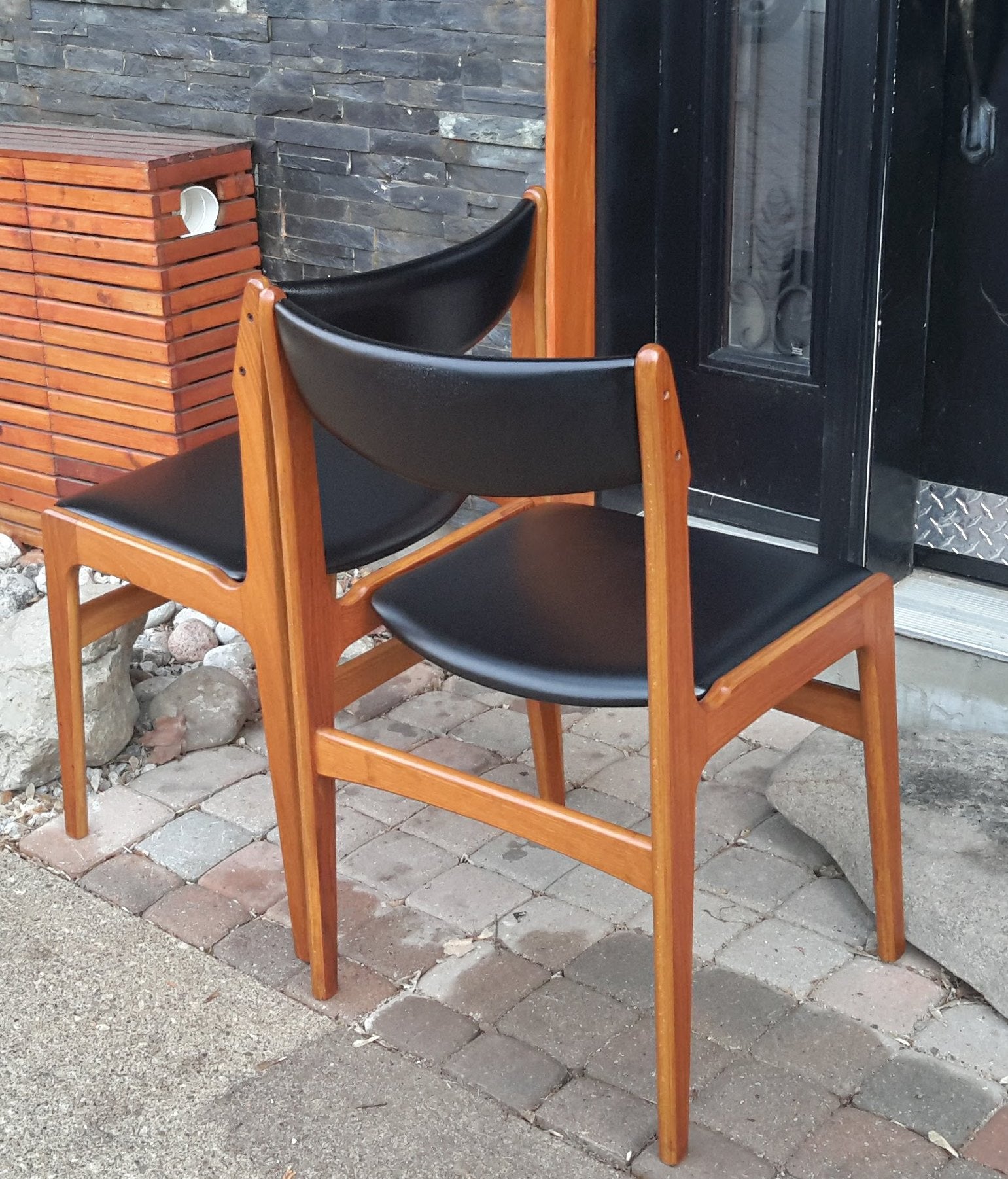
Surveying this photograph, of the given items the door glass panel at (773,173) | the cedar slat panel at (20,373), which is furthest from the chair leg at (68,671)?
the door glass panel at (773,173)

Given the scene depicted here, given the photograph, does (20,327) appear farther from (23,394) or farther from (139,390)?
(139,390)

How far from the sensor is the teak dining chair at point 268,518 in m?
2.01

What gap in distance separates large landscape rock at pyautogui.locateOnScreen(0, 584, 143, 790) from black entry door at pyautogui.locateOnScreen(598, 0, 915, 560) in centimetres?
124

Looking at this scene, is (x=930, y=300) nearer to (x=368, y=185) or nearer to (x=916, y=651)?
→ (x=916, y=651)

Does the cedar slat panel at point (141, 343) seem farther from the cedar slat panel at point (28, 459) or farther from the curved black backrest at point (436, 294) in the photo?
the curved black backrest at point (436, 294)

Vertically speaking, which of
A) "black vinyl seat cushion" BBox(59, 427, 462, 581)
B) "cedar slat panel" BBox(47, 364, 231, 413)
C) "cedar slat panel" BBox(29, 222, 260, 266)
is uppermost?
"cedar slat panel" BBox(29, 222, 260, 266)

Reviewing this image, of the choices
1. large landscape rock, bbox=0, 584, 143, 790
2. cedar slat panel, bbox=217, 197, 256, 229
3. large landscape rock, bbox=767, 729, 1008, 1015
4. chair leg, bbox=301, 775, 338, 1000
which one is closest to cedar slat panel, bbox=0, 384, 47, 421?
cedar slat panel, bbox=217, 197, 256, 229

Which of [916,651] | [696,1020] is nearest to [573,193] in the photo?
[916,651]

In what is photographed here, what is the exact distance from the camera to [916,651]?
9.58 ft

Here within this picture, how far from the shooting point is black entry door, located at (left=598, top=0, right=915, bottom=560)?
278 centimetres

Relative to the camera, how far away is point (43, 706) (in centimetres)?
286

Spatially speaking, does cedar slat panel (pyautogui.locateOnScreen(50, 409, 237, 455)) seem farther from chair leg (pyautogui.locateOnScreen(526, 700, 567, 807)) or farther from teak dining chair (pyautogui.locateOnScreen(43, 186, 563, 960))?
chair leg (pyautogui.locateOnScreen(526, 700, 567, 807))

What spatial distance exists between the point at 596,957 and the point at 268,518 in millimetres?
868

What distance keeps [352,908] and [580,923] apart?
38 centimetres
